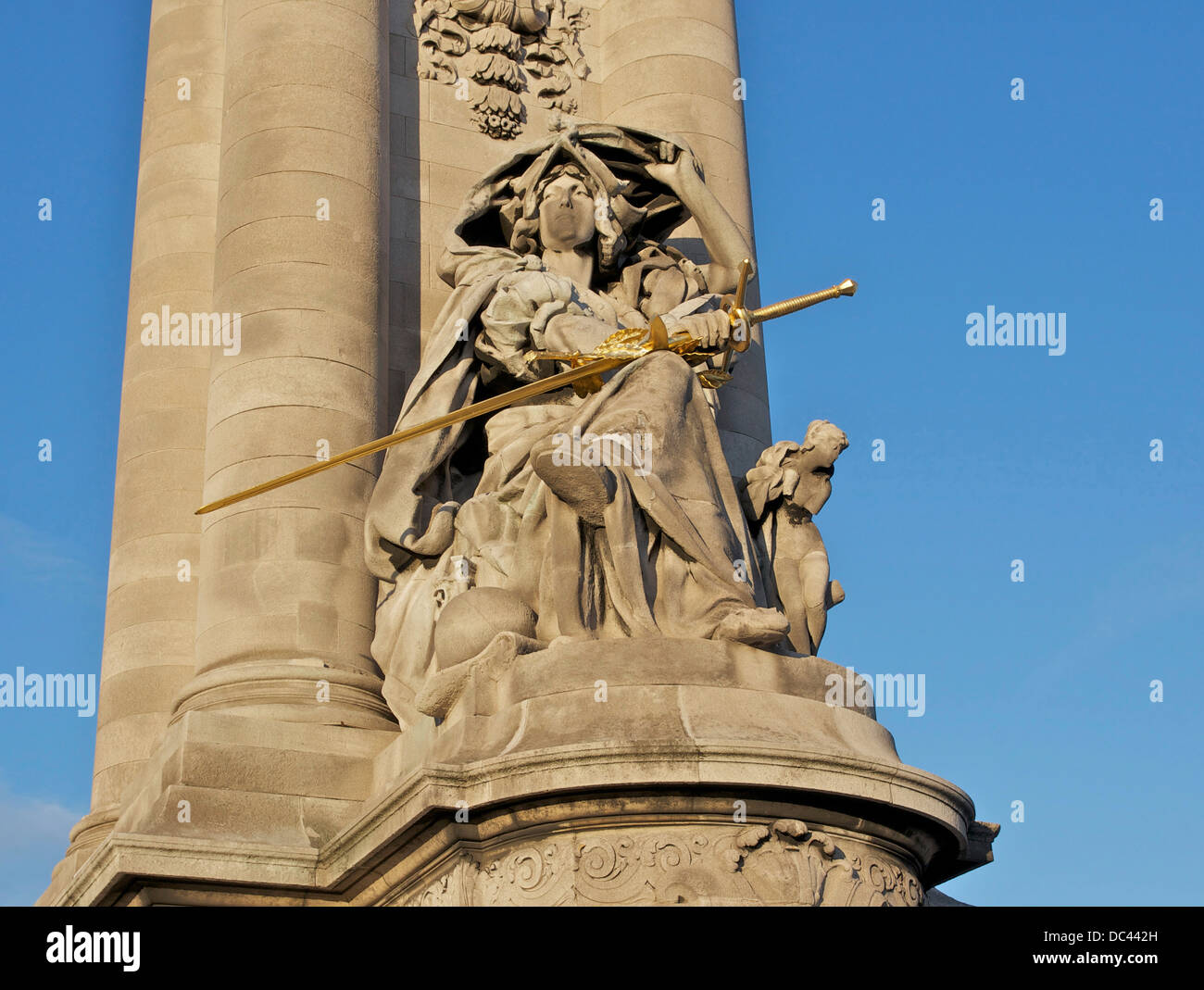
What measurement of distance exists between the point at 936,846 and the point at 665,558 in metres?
2.46

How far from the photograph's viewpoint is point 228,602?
45.2ft

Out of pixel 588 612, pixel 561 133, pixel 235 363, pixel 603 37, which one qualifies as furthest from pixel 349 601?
pixel 603 37

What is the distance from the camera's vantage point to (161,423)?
16094mm

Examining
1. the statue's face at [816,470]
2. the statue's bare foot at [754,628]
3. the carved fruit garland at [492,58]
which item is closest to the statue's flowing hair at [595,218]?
the carved fruit garland at [492,58]

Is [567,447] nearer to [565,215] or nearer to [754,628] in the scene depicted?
[754,628]

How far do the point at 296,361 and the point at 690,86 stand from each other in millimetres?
5443

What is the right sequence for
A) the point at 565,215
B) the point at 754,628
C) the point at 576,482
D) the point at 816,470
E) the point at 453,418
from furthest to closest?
the point at 565,215 < the point at 453,418 < the point at 816,470 < the point at 576,482 < the point at 754,628

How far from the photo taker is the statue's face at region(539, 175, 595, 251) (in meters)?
14.6

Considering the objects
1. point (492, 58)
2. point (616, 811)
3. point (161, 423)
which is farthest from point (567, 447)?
point (492, 58)

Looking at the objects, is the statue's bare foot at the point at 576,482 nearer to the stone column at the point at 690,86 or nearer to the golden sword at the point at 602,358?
the golden sword at the point at 602,358

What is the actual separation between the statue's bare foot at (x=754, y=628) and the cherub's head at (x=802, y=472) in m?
1.94

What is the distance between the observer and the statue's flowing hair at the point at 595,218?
1466cm

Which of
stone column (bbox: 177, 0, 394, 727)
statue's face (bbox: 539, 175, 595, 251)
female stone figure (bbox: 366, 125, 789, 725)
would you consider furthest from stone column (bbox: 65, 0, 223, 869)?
statue's face (bbox: 539, 175, 595, 251)

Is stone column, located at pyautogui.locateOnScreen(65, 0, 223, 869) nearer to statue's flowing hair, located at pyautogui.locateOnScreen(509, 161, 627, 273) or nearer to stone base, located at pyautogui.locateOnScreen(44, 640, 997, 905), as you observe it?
statue's flowing hair, located at pyautogui.locateOnScreen(509, 161, 627, 273)
